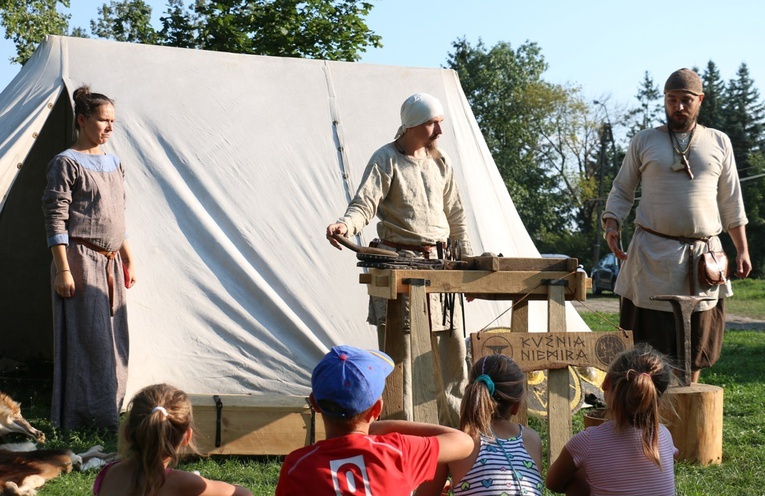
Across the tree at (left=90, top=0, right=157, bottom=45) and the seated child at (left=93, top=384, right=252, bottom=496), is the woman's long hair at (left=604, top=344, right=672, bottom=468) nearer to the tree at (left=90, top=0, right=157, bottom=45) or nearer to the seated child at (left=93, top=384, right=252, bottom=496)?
the seated child at (left=93, top=384, right=252, bottom=496)

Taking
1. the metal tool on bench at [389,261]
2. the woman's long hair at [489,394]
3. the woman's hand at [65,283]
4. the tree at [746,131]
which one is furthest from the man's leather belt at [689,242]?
the tree at [746,131]

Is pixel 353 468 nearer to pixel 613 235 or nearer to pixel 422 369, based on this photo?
pixel 422 369

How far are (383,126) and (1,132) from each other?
7.22ft

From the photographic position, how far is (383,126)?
5594 millimetres

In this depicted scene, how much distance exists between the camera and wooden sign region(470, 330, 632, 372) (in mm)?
2990

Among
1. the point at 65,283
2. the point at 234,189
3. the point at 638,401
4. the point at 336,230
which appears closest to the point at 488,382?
the point at 638,401

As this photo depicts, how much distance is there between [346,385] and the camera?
78.3 inches

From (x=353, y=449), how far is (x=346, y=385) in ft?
0.46

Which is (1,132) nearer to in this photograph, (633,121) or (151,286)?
(151,286)

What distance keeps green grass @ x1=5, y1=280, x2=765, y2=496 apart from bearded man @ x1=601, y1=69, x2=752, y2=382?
280mm

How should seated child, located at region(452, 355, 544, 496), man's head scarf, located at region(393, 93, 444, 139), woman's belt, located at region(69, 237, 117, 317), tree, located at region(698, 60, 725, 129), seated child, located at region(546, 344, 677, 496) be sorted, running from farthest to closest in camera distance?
tree, located at region(698, 60, 725, 129) < woman's belt, located at region(69, 237, 117, 317) < man's head scarf, located at region(393, 93, 444, 139) < seated child, located at region(546, 344, 677, 496) < seated child, located at region(452, 355, 544, 496)

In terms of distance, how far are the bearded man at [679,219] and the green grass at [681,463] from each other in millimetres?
280

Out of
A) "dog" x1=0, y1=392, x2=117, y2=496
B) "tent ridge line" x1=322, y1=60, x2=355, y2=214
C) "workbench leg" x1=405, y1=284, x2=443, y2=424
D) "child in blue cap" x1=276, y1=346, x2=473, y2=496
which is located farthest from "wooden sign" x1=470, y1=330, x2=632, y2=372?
"tent ridge line" x1=322, y1=60, x2=355, y2=214

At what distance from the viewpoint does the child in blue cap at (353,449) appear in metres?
1.94
